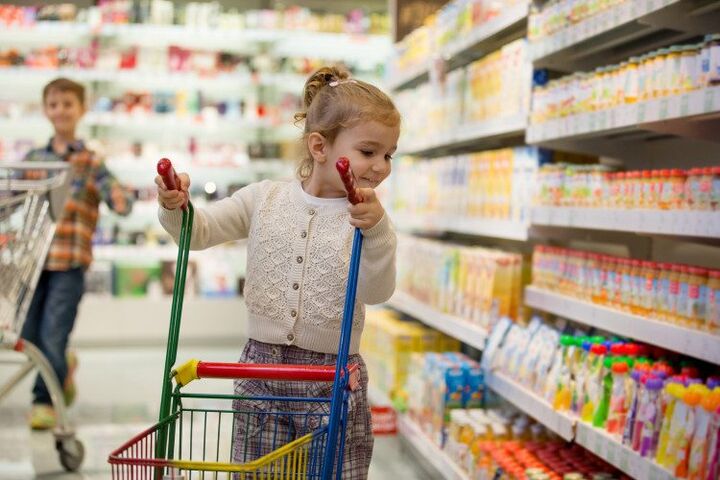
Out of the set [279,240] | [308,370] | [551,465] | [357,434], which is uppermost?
[279,240]

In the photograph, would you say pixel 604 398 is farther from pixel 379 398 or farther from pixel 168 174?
pixel 379 398

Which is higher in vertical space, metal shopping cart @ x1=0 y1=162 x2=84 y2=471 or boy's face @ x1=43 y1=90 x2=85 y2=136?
boy's face @ x1=43 y1=90 x2=85 y2=136

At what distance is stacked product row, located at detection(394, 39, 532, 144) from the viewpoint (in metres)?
3.58

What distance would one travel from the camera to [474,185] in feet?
13.3

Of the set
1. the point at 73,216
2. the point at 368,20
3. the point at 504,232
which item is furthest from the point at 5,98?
the point at 504,232

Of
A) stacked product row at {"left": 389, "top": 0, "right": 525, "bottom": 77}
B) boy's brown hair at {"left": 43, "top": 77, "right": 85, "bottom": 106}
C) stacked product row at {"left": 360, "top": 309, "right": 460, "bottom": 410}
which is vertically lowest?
stacked product row at {"left": 360, "top": 309, "right": 460, "bottom": 410}

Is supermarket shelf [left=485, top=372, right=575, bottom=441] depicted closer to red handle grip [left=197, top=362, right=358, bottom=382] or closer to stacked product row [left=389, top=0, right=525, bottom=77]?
red handle grip [left=197, top=362, right=358, bottom=382]

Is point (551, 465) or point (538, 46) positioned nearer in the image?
point (551, 465)

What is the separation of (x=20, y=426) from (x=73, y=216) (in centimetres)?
104

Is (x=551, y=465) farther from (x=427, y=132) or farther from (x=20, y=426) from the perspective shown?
(x=20, y=426)

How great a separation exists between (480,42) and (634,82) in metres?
1.68

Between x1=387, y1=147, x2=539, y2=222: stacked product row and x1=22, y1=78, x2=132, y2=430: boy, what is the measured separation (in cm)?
141

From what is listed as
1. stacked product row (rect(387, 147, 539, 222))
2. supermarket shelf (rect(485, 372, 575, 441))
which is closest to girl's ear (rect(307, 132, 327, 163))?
supermarket shelf (rect(485, 372, 575, 441))

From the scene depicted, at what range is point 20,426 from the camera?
4.59 metres
